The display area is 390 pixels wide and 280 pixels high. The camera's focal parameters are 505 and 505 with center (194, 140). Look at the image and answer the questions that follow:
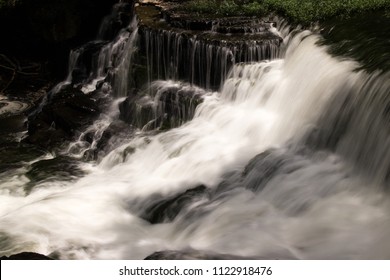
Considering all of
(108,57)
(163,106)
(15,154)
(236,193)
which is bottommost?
(15,154)

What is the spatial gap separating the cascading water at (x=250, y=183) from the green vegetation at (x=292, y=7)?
85 cm

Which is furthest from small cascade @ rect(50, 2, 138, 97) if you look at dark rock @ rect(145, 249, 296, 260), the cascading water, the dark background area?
dark rock @ rect(145, 249, 296, 260)

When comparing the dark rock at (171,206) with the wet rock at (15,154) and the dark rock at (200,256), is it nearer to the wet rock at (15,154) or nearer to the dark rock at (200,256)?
the dark rock at (200,256)

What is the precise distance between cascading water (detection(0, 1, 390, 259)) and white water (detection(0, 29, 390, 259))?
0.08 feet

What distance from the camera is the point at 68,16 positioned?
638 inches

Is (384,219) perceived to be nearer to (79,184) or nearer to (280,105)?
(280,105)

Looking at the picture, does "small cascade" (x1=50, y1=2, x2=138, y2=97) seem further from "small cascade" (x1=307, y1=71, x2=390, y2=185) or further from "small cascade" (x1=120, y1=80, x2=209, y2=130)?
"small cascade" (x1=307, y1=71, x2=390, y2=185)

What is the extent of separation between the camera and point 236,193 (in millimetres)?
8234

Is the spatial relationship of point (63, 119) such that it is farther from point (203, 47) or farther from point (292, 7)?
point (292, 7)

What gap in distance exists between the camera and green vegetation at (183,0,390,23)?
37.3 ft

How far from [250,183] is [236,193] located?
305 mm

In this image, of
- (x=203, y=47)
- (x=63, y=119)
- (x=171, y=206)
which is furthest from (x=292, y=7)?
→ (x=171, y=206)

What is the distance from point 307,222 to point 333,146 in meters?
1.80
